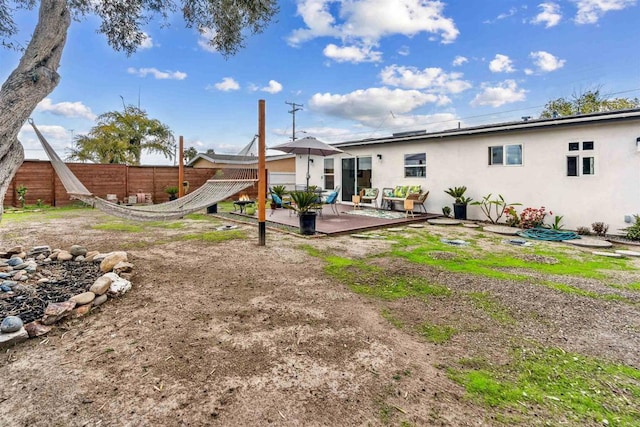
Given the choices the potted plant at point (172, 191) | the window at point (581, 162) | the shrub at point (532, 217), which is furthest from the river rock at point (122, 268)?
the potted plant at point (172, 191)

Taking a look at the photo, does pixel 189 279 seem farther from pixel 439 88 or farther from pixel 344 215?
pixel 439 88

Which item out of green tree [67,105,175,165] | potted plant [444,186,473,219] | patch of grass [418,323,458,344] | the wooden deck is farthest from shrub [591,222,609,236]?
green tree [67,105,175,165]

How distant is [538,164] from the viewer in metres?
8.28

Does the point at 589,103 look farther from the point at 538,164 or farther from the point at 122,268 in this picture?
the point at 122,268

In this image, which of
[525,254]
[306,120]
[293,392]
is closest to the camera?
[293,392]

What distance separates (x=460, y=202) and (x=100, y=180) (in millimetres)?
13895

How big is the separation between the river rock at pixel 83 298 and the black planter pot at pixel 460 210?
9037 millimetres

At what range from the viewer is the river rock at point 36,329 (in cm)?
266

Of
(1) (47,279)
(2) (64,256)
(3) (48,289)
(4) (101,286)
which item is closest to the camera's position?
(4) (101,286)

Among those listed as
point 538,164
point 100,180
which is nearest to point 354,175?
point 538,164

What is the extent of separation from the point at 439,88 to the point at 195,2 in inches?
547

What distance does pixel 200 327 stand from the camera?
2861mm

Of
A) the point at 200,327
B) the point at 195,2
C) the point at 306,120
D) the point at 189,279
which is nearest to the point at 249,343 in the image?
the point at 200,327

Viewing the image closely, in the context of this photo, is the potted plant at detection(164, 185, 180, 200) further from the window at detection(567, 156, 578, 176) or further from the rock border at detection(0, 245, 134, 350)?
the window at detection(567, 156, 578, 176)
